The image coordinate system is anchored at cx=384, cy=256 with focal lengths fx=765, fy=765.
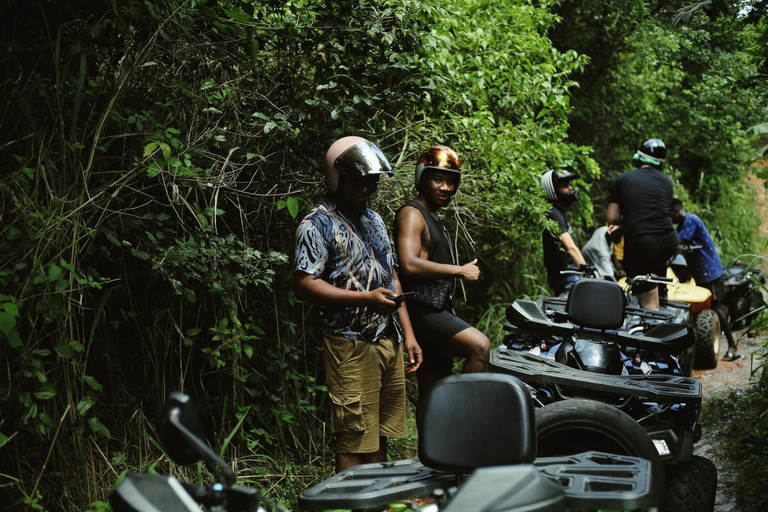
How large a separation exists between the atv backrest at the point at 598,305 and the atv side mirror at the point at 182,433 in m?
3.23

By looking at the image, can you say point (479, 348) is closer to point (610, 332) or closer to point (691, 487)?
point (610, 332)

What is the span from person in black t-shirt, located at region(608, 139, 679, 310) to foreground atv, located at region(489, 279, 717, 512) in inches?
84.4

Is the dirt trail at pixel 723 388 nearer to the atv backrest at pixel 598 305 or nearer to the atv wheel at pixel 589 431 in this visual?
the atv backrest at pixel 598 305

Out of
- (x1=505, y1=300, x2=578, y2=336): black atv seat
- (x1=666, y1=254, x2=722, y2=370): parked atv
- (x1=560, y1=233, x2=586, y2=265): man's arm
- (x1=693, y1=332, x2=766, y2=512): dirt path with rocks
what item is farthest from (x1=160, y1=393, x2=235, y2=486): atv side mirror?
(x1=666, y1=254, x2=722, y2=370): parked atv

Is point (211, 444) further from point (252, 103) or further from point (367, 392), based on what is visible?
point (252, 103)

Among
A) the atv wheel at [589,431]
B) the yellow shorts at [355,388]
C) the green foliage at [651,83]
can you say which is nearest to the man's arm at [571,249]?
the yellow shorts at [355,388]

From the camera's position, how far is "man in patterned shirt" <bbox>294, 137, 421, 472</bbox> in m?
3.60

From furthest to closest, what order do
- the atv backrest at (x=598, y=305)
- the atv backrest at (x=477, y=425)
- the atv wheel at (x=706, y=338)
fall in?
the atv wheel at (x=706, y=338), the atv backrest at (x=598, y=305), the atv backrest at (x=477, y=425)

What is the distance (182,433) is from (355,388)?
2038 mm

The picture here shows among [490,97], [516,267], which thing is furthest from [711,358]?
[490,97]

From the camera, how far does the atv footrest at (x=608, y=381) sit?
338cm

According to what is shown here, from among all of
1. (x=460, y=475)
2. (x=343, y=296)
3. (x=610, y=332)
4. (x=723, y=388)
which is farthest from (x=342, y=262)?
(x=723, y=388)

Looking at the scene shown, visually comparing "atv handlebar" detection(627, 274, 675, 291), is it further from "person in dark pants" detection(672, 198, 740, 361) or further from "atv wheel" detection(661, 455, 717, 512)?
"person in dark pants" detection(672, 198, 740, 361)

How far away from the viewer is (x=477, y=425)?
2320mm
